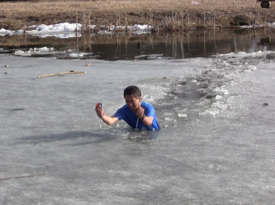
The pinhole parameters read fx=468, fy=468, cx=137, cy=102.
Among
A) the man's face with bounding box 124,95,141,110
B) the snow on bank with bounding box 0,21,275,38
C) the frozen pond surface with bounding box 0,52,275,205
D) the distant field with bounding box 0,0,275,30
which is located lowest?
the frozen pond surface with bounding box 0,52,275,205

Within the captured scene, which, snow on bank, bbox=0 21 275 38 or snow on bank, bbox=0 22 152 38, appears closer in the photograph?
snow on bank, bbox=0 21 275 38

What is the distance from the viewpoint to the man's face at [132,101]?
5504 millimetres

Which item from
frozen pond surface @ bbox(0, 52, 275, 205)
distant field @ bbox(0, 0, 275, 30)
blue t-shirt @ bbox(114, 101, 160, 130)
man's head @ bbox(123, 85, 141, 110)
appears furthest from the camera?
distant field @ bbox(0, 0, 275, 30)

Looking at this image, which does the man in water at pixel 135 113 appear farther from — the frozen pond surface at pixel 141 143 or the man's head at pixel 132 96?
the frozen pond surface at pixel 141 143

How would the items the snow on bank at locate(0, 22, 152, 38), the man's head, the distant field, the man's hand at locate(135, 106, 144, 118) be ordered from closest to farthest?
the man's head, the man's hand at locate(135, 106, 144, 118), the snow on bank at locate(0, 22, 152, 38), the distant field

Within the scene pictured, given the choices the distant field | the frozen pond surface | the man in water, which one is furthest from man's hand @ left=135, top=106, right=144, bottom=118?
the distant field

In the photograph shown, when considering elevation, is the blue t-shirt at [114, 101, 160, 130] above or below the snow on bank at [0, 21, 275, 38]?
below

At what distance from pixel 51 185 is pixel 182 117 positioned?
3.03 metres

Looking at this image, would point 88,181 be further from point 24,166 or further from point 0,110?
point 0,110

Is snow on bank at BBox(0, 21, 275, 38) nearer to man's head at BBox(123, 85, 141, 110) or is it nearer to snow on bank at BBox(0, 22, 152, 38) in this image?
snow on bank at BBox(0, 22, 152, 38)

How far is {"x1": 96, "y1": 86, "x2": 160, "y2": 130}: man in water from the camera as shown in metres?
5.47

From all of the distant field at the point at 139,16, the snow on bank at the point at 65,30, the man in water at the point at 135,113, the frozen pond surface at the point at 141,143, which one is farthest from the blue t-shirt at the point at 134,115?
the distant field at the point at 139,16

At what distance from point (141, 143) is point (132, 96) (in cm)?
58

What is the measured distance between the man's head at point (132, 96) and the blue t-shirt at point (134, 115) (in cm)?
29
